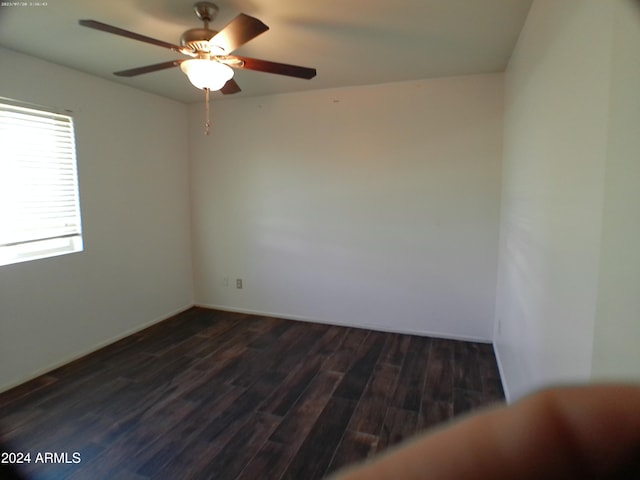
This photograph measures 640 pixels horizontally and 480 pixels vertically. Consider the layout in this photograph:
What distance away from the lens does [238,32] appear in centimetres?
161

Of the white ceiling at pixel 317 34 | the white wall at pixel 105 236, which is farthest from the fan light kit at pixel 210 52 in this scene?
the white wall at pixel 105 236

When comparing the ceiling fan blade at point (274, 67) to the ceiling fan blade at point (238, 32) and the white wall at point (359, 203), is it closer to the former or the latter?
the ceiling fan blade at point (238, 32)

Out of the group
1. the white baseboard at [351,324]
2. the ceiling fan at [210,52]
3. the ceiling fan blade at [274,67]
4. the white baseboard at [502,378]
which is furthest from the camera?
the white baseboard at [351,324]

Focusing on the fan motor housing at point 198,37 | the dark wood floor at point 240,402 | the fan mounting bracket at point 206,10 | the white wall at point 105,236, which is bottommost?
the dark wood floor at point 240,402

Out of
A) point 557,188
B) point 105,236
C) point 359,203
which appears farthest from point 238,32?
point 105,236

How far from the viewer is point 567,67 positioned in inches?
47.9

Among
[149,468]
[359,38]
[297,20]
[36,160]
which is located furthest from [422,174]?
[36,160]

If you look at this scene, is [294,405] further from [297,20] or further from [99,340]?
[297,20]

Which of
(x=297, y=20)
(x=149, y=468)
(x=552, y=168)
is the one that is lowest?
(x=149, y=468)

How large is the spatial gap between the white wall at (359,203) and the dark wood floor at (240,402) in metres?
0.47

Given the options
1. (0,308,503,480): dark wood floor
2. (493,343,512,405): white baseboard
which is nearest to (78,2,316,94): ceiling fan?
(0,308,503,480): dark wood floor

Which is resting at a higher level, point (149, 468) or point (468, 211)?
point (468, 211)

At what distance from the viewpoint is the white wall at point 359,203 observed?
10.2 feet

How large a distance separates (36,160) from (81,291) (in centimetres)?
111
